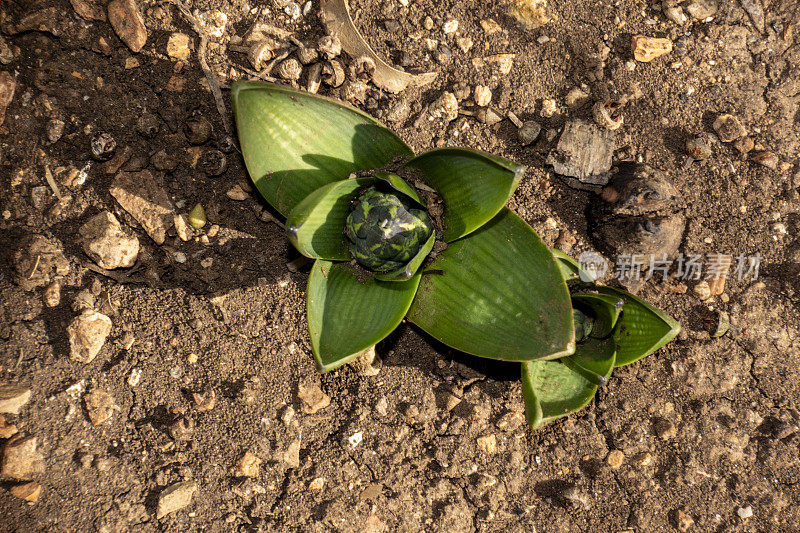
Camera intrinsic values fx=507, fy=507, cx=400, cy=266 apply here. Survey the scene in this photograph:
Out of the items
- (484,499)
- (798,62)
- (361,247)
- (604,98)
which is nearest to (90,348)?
(361,247)

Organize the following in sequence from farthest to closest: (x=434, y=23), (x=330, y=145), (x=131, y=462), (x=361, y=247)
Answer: (x=434, y=23) < (x=131, y=462) < (x=330, y=145) < (x=361, y=247)

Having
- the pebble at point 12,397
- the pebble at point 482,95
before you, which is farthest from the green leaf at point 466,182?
the pebble at point 12,397

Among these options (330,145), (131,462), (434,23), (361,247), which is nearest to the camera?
(361,247)

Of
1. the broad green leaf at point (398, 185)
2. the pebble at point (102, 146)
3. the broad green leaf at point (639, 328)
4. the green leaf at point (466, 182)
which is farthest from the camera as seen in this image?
the pebble at point (102, 146)

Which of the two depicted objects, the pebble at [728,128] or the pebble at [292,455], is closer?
the pebble at [292,455]

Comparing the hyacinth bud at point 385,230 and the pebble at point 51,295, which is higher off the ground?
the hyacinth bud at point 385,230

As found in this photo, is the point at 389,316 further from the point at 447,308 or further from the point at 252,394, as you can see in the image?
the point at 252,394

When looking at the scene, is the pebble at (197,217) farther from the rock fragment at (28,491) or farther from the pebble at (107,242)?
the rock fragment at (28,491)
